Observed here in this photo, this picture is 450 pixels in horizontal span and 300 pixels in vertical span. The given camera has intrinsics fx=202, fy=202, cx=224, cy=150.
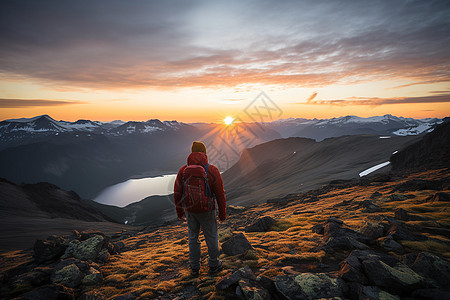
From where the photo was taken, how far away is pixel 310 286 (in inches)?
215

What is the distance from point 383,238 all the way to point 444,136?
43.5m

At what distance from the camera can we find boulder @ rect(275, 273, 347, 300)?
525 centimetres

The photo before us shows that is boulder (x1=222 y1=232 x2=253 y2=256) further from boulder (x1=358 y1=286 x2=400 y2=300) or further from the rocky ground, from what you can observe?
boulder (x1=358 y1=286 x2=400 y2=300)

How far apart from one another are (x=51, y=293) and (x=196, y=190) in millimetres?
5618

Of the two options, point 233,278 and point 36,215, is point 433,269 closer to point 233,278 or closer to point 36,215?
point 233,278

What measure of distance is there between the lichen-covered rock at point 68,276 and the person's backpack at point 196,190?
16.5 ft

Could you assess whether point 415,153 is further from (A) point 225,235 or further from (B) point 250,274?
(B) point 250,274

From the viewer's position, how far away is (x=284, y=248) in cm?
966

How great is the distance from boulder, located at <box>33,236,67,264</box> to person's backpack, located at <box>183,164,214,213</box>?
27.3 ft

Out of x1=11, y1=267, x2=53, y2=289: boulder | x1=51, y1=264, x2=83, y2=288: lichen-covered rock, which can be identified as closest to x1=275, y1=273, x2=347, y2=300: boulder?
x1=51, y1=264, x2=83, y2=288: lichen-covered rock

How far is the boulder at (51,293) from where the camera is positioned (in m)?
6.23

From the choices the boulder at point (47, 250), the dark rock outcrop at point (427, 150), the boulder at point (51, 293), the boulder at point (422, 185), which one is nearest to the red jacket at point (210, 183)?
the boulder at point (51, 293)

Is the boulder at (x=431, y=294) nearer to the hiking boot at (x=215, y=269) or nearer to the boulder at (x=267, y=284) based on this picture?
the boulder at (x=267, y=284)

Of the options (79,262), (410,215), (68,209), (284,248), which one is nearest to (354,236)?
(284,248)
